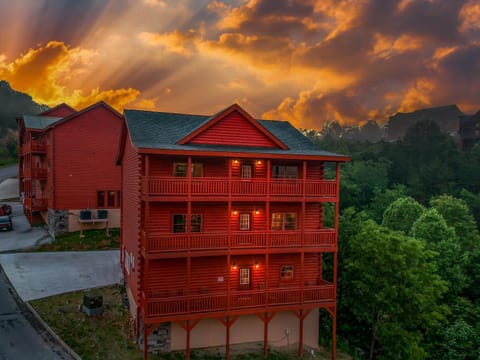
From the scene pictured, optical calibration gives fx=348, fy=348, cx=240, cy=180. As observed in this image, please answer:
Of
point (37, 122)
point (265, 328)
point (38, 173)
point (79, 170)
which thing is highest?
point (37, 122)

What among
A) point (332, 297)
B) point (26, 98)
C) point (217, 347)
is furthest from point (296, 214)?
A: point (26, 98)

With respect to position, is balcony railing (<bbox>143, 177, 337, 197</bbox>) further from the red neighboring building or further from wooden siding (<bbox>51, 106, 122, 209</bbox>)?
wooden siding (<bbox>51, 106, 122, 209</bbox>)

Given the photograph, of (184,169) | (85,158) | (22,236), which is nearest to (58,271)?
(22,236)

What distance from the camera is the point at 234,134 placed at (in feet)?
64.0

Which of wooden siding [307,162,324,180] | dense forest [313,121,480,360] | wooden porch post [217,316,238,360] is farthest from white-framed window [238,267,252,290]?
wooden siding [307,162,324,180]

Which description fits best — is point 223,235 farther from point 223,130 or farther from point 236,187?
point 223,130

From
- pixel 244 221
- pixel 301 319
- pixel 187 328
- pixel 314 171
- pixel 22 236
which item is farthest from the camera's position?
pixel 22 236

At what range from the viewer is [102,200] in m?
34.5

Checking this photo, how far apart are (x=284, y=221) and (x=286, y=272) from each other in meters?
2.92

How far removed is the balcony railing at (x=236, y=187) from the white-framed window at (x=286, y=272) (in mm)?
4426

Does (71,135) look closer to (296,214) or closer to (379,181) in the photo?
(296,214)

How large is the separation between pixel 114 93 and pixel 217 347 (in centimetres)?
3042

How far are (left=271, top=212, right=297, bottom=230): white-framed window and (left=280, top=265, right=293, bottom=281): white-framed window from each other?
2.21 m

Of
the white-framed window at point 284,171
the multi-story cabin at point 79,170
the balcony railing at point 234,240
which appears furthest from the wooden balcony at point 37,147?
the white-framed window at point 284,171
